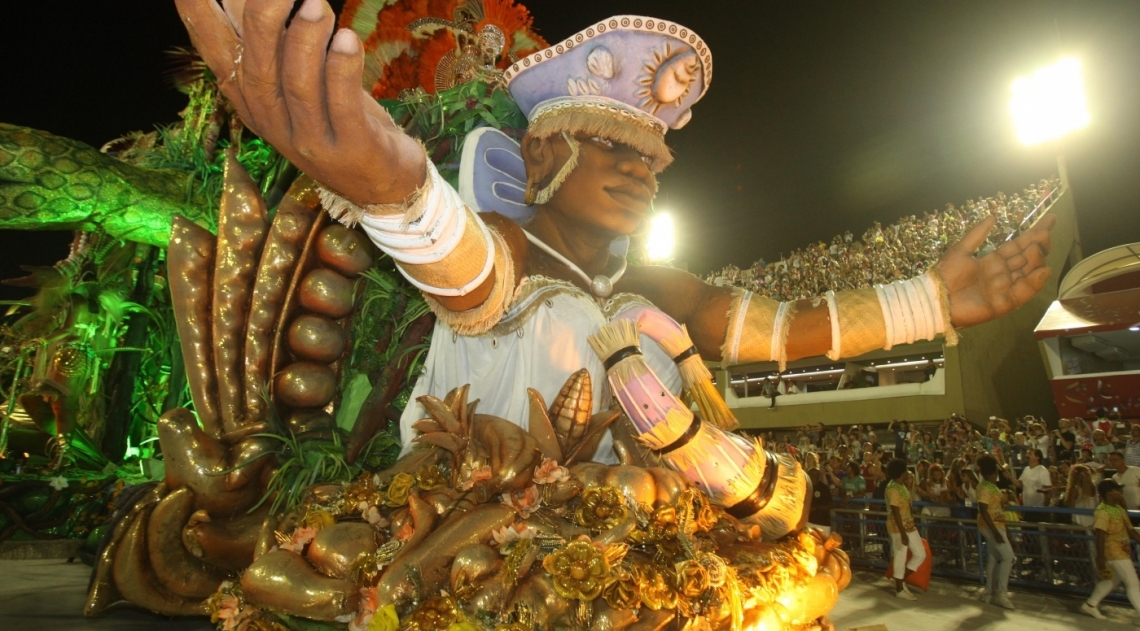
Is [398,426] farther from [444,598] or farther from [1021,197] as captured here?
[1021,197]

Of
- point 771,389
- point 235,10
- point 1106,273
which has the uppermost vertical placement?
point 1106,273

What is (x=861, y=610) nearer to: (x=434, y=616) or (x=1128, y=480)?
(x=1128, y=480)

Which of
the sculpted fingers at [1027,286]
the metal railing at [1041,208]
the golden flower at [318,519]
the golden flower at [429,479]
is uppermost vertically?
the metal railing at [1041,208]

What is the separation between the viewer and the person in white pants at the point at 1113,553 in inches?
205

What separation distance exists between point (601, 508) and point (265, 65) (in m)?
1.12

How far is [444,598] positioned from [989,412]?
13640mm

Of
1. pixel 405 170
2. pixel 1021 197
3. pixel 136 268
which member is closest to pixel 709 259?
pixel 1021 197

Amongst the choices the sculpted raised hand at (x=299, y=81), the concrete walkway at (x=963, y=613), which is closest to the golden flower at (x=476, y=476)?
the sculpted raised hand at (x=299, y=81)

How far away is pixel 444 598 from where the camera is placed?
1410mm

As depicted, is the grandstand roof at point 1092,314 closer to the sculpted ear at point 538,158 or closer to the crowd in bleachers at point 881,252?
the crowd in bleachers at point 881,252

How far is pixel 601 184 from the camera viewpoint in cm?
214

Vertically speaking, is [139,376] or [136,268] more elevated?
[136,268]

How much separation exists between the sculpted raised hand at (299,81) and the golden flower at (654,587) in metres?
0.99

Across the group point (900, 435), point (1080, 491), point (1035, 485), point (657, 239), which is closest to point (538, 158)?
point (657, 239)
